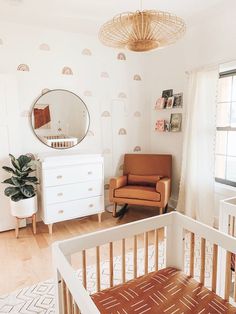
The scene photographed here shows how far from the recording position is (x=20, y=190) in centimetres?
288

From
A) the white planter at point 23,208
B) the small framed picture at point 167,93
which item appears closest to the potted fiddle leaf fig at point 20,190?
the white planter at point 23,208

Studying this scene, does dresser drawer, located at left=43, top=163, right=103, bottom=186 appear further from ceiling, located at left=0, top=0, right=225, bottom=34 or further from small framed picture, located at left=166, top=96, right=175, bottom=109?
ceiling, located at left=0, top=0, right=225, bottom=34

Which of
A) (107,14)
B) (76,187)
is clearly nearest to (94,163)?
(76,187)

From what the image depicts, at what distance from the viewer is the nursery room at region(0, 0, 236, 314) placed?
7.41 ft

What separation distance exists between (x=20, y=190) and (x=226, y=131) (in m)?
2.60

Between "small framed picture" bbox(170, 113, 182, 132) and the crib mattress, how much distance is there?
2485 millimetres

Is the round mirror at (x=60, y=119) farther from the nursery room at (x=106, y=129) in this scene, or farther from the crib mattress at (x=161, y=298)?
the crib mattress at (x=161, y=298)

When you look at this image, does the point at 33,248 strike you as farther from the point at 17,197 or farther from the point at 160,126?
the point at 160,126

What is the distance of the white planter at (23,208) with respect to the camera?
9.37 feet

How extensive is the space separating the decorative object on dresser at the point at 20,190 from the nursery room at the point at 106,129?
0.5 inches

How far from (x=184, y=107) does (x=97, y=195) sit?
1716 millimetres

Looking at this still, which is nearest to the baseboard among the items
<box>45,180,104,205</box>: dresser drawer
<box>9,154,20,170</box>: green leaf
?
<box>45,180,104,205</box>: dresser drawer

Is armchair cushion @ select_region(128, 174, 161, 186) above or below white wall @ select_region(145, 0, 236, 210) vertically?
below

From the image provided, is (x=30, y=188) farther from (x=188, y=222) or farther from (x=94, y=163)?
(x=188, y=222)
